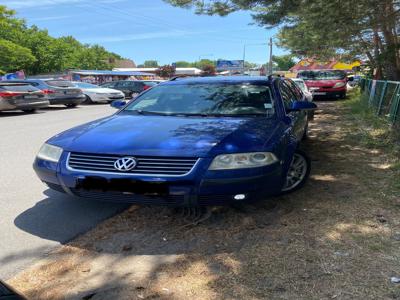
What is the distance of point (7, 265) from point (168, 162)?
1521mm

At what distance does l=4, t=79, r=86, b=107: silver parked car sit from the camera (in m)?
19.7

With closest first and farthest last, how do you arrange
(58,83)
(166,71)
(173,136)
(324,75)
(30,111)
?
(173,136) → (30,111) → (58,83) → (324,75) → (166,71)

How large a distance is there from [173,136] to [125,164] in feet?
1.84

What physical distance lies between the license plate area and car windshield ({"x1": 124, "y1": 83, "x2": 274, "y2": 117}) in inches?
60.3

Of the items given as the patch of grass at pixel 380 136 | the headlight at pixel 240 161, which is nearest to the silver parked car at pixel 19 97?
the patch of grass at pixel 380 136

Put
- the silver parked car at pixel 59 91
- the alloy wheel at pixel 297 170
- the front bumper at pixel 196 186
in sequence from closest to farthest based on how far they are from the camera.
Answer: the front bumper at pixel 196 186 < the alloy wheel at pixel 297 170 < the silver parked car at pixel 59 91

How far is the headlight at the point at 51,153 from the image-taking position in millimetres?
4194

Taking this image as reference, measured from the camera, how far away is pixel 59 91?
65.5ft

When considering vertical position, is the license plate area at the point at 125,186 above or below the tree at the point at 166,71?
above

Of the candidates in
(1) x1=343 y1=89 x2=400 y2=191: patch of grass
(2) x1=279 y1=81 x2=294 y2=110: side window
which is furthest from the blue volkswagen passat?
(1) x1=343 y1=89 x2=400 y2=191: patch of grass

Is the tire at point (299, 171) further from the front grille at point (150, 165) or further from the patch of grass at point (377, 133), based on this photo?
the patch of grass at point (377, 133)

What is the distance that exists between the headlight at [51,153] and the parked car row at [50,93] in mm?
12034

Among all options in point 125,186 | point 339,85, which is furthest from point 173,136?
point 339,85

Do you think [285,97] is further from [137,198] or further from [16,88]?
[16,88]
